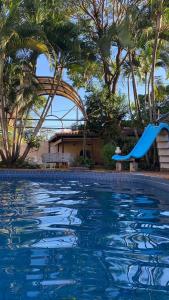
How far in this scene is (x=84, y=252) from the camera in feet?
13.7

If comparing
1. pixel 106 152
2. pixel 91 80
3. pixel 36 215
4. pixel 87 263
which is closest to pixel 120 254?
pixel 87 263

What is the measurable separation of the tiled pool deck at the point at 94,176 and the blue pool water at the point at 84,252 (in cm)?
411

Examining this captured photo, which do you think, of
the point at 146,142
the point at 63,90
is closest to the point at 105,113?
the point at 63,90

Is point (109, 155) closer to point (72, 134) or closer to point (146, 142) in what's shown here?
point (146, 142)

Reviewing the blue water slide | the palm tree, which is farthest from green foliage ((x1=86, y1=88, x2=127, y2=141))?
the blue water slide

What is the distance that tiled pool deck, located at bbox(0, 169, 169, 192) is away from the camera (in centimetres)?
1175

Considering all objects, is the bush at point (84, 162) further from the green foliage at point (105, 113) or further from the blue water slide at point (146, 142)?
the blue water slide at point (146, 142)

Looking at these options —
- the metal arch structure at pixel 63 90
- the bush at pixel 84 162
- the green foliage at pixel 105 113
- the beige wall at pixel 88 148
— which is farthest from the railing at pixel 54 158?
the beige wall at pixel 88 148

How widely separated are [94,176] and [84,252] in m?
10.1

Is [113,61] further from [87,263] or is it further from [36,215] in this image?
[87,263]

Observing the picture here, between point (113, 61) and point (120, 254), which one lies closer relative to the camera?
point (120, 254)

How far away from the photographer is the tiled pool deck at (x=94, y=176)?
1175cm

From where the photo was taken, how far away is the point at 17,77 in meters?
18.2

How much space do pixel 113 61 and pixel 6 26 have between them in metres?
8.48
